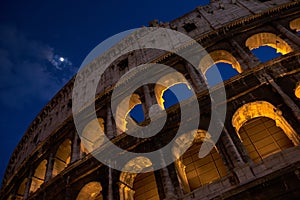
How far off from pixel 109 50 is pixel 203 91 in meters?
7.50

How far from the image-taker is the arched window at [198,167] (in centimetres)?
737

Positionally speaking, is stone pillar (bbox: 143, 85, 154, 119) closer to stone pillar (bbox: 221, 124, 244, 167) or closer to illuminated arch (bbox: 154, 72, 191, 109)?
illuminated arch (bbox: 154, 72, 191, 109)

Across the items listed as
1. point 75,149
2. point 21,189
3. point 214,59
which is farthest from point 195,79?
point 21,189

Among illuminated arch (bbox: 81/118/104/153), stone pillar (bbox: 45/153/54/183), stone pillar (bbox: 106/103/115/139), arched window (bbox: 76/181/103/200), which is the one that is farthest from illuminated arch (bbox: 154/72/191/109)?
stone pillar (bbox: 45/153/54/183)

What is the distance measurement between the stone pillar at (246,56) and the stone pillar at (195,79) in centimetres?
147

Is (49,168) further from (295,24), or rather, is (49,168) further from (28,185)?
(295,24)

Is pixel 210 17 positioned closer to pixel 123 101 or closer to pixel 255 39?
pixel 255 39

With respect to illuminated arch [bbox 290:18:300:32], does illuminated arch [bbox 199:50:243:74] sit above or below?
below

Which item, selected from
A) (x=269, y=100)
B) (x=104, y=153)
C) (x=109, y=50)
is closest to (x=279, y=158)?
(x=269, y=100)

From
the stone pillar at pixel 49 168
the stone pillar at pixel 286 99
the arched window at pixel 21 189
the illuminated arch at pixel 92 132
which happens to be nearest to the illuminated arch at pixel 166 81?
the illuminated arch at pixel 92 132

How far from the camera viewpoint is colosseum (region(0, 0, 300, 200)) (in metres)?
6.23

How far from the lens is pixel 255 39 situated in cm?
1051

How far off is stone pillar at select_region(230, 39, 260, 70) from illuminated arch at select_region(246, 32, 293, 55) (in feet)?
2.10

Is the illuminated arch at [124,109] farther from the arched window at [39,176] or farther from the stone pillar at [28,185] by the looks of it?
the stone pillar at [28,185]
